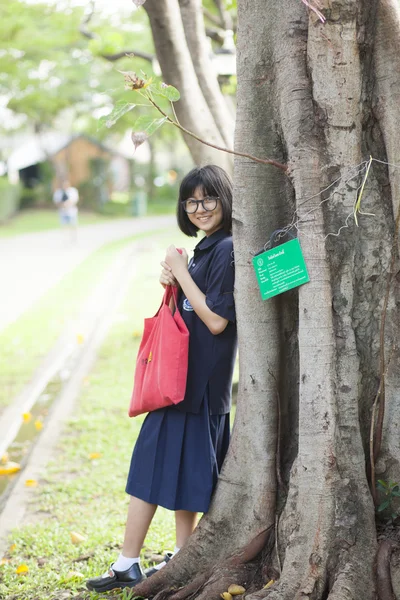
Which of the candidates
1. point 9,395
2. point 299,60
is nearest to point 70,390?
point 9,395

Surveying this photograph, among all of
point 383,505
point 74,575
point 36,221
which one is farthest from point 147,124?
point 36,221

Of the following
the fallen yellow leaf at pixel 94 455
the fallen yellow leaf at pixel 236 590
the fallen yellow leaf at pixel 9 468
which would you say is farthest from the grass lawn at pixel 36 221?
the fallen yellow leaf at pixel 236 590

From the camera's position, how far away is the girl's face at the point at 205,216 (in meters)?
3.19

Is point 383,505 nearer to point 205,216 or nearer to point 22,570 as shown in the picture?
point 205,216

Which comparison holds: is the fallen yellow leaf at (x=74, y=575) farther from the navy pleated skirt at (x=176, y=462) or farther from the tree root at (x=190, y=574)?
the navy pleated skirt at (x=176, y=462)

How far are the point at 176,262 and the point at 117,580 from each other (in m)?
1.41

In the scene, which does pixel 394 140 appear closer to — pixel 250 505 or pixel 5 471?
pixel 250 505

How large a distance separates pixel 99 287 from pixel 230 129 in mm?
7786

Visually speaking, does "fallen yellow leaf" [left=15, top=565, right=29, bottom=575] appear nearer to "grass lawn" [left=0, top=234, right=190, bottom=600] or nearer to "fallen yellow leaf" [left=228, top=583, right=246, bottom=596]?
"grass lawn" [left=0, top=234, right=190, bottom=600]

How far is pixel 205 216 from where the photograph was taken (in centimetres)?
321

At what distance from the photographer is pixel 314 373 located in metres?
2.74

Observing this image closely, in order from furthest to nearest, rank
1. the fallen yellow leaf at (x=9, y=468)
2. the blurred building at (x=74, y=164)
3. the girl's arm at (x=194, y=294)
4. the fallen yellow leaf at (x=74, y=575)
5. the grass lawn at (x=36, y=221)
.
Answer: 1. the blurred building at (x=74, y=164)
2. the grass lawn at (x=36, y=221)
3. the fallen yellow leaf at (x=9, y=468)
4. the fallen yellow leaf at (x=74, y=575)
5. the girl's arm at (x=194, y=294)

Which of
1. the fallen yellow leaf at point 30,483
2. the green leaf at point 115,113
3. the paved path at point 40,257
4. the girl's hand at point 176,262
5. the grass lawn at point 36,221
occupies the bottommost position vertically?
the fallen yellow leaf at point 30,483

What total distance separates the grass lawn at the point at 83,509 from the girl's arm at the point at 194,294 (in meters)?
1.29
